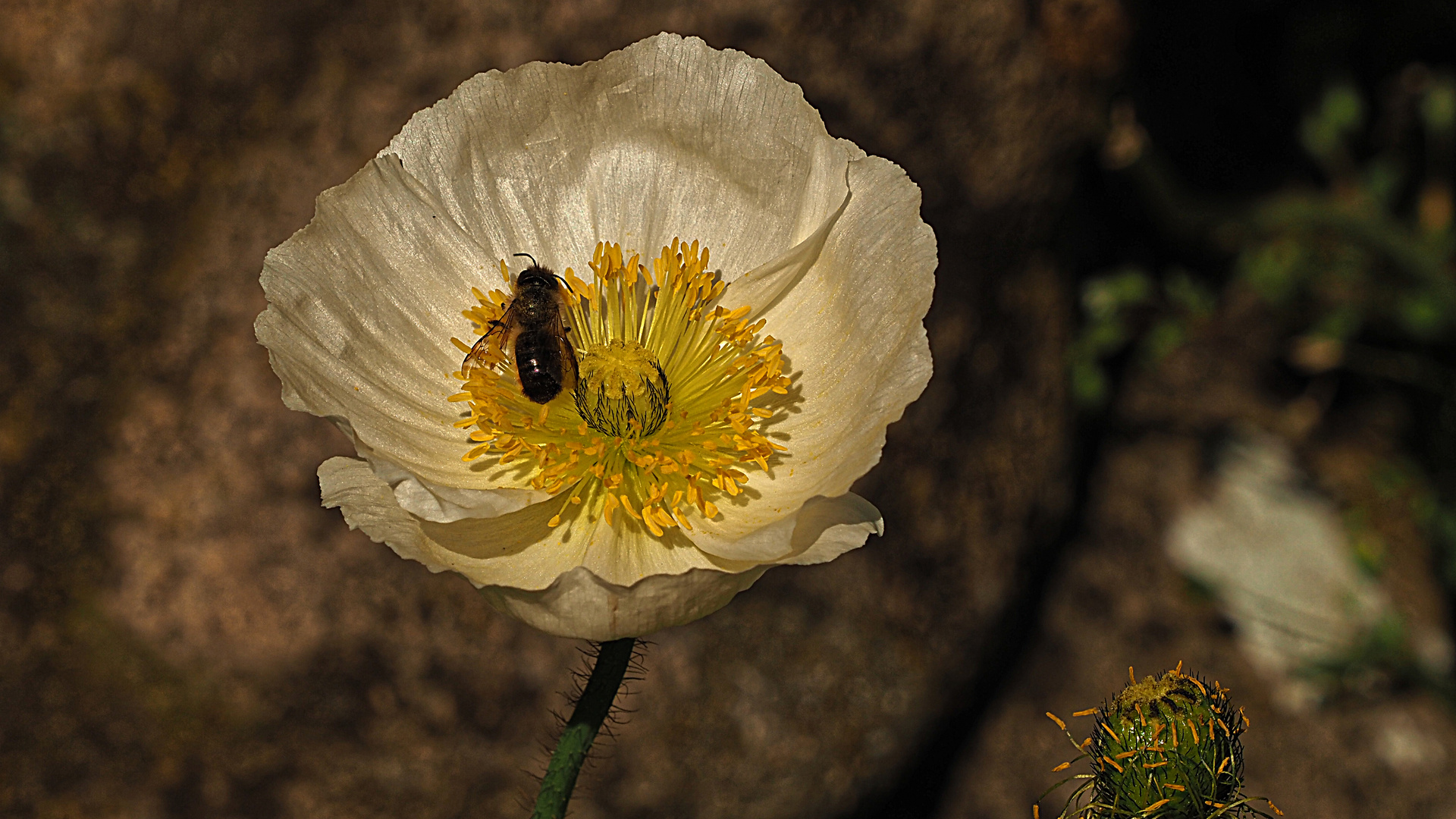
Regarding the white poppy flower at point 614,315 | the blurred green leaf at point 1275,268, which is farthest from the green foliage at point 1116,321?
the white poppy flower at point 614,315

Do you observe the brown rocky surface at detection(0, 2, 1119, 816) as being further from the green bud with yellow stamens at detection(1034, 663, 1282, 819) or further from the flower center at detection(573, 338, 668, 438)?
the green bud with yellow stamens at detection(1034, 663, 1282, 819)

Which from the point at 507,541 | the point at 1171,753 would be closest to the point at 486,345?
the point at 507,541

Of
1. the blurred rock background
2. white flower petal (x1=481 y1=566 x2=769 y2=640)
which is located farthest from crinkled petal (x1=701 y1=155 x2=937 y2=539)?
the blurred rock background

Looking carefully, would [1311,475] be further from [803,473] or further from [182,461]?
[182,461]

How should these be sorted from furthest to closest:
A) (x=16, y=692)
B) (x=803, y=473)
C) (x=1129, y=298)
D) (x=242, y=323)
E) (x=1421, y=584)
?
1. (x=1421, y=584)
2. (x=1129, y=298)
3. (x=242, y=323)
4. (x=16, y=692)
5. (x=803, y=473)

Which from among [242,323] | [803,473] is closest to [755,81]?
[803,473]
